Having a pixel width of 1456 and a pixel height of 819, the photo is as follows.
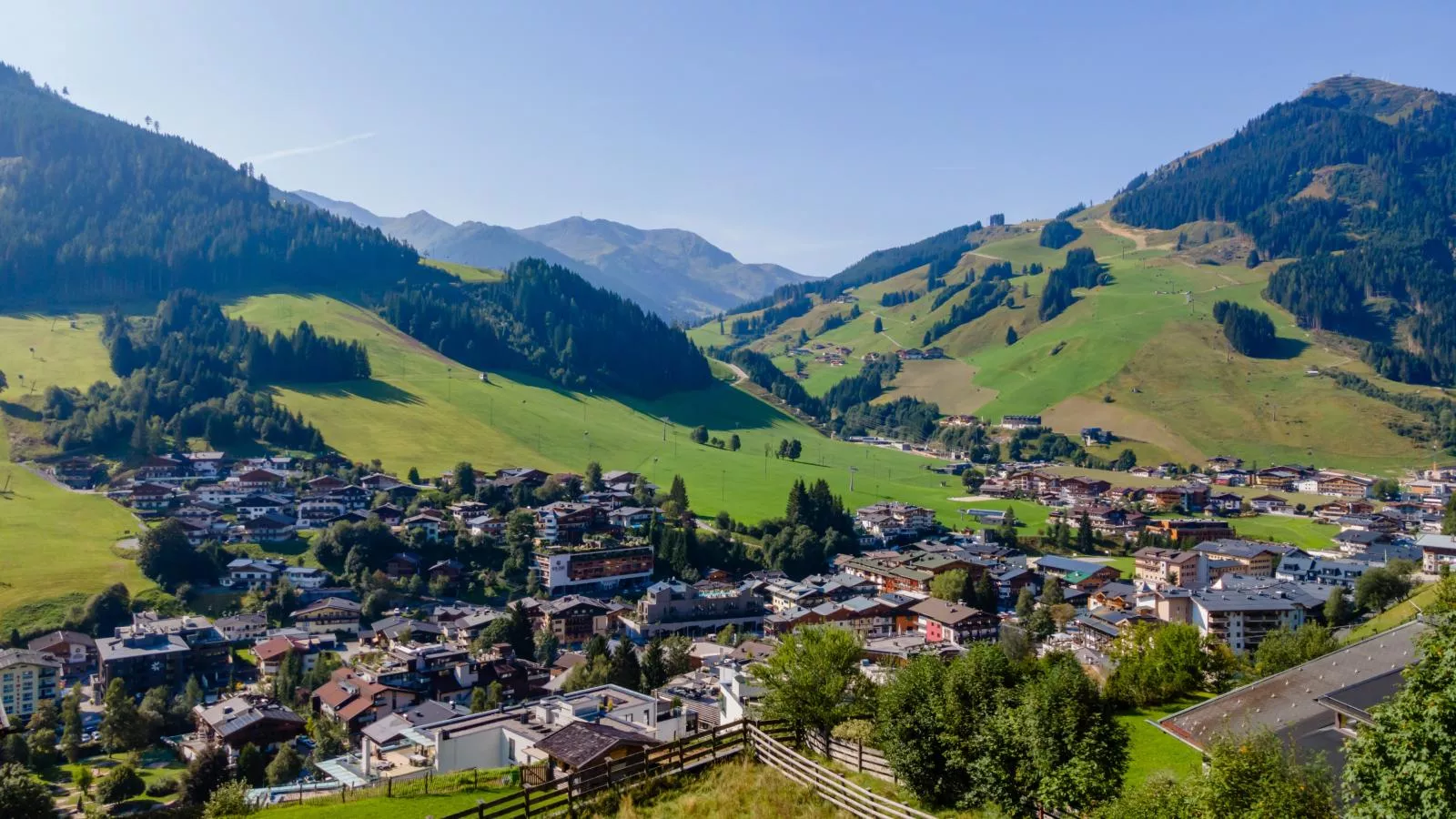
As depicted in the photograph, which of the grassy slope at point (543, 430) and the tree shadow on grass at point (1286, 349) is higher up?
the tree shadow on grass at point (1286, 349)

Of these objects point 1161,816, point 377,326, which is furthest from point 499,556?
point 377,326

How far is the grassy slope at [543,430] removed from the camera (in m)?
114

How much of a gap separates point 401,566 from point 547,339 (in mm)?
107879

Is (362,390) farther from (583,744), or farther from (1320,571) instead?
(583,744)

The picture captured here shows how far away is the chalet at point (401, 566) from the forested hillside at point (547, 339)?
86915 millimetres

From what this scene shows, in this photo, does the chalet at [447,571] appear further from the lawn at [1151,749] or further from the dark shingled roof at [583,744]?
the dark shingled roof at [583,744]

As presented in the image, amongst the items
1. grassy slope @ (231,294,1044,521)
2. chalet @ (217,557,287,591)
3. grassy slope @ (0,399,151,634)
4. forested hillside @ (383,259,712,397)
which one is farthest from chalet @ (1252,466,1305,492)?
grassy slope @ (0,399,151,634)

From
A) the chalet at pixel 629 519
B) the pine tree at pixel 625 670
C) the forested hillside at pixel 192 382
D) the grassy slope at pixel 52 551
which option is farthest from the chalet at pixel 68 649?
the chalet at pixel 629 519

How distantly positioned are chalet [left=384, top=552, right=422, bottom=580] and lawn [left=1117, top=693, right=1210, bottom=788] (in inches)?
2467

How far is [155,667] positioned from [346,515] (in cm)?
3205

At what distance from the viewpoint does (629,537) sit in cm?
9188

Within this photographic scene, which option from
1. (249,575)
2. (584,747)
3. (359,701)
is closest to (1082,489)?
(249,575)

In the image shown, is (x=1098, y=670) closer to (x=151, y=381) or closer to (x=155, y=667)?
(x=155, y=667)

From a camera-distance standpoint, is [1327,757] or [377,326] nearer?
[1327,757]
